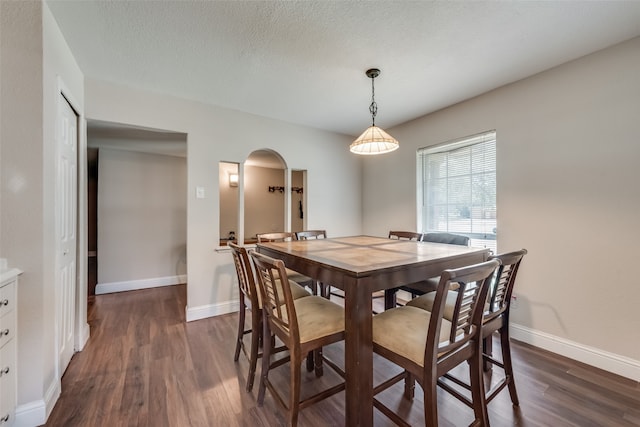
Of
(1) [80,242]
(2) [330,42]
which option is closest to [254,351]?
(1) [80,242]

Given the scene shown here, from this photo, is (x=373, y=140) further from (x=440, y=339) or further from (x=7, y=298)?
(x=7, y=298)

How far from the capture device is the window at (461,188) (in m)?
2.84

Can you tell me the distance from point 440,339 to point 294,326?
723 mm

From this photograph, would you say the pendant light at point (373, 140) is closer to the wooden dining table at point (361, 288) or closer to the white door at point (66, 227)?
the wooden dining table at point (361, 288)

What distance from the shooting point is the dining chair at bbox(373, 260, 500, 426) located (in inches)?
43.1

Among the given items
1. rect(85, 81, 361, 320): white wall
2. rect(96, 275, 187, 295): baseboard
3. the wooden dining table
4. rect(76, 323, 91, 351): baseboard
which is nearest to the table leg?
the wooden dining table

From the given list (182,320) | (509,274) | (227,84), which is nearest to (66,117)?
(227,84)

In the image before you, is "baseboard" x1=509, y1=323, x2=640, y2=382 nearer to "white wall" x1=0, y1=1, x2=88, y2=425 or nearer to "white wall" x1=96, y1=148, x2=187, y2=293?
"white wall" x1=0, y1=1, x2=88, y2=425

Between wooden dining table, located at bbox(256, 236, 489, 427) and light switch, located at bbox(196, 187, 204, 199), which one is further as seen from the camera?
light switch, located at bbox(196, 187, 204, 199)

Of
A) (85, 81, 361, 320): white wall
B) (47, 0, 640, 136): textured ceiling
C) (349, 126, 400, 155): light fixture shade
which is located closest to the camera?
(47, 0, 640, 136): textured ceiling

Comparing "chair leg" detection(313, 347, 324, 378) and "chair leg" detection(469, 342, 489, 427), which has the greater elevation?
"chair leg" detection(469, 342, 489, 427)

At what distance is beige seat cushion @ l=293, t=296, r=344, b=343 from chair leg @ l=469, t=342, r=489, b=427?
680mm

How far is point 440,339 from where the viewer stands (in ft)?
4.20

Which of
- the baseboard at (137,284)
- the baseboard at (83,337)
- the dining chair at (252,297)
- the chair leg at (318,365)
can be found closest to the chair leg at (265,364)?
the dining chair at (252,297)
